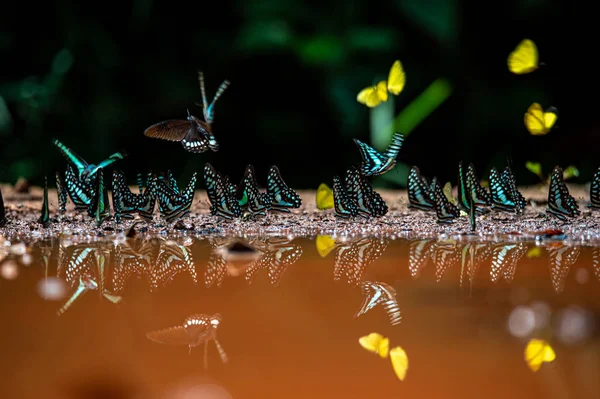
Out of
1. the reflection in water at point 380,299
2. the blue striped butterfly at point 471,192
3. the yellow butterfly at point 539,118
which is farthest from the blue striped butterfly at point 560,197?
the reflection in water at point 380,299

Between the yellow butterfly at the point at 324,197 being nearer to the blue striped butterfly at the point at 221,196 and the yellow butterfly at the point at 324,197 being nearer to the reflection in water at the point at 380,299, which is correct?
the blue striped butterfly at the point at 221,196

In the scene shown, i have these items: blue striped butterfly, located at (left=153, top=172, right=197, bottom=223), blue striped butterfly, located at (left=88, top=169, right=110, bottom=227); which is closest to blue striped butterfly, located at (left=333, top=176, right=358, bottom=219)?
blue striped butterfly, located at (left=153, top=172, right=197, bottom=223)

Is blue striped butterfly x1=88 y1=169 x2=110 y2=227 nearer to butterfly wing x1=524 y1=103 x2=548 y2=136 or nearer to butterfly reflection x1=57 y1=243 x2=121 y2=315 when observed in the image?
butterfly reflection x1=57 y1=243 x2=121 y2=315

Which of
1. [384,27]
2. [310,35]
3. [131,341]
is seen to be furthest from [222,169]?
[131,341]

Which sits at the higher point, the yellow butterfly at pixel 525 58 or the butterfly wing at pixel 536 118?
the yellow butterfly at pixel 525 58

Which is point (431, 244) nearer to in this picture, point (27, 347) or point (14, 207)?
point (27, 347)

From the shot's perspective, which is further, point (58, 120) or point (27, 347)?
point (58, 120)

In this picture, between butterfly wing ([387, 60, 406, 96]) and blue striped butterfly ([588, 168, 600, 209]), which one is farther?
butterfly wing ([387, 60, 406, 96])
